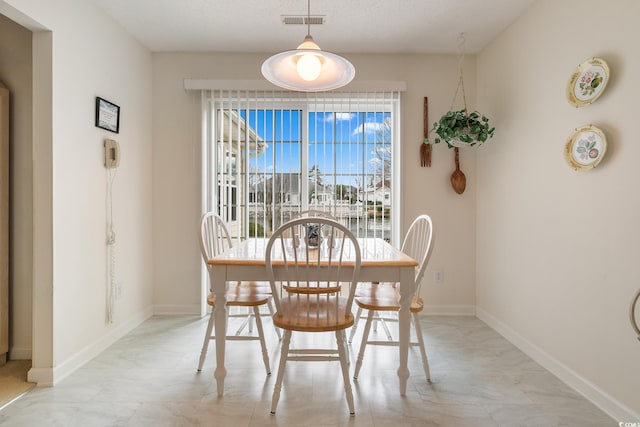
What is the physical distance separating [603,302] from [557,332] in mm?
436

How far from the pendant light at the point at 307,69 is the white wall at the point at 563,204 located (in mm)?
1304

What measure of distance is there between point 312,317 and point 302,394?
0.49 meters

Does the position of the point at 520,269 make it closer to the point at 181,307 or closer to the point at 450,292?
the point at 450,292

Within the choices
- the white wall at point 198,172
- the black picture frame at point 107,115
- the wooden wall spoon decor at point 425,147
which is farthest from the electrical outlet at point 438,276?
the black picture frame at point 107,115

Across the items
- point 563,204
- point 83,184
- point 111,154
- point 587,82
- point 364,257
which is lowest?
point 364,257

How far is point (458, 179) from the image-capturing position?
3252 millimetres

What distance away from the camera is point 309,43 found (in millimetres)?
1883

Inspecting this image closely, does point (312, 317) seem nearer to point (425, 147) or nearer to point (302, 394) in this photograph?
point (302, 394)

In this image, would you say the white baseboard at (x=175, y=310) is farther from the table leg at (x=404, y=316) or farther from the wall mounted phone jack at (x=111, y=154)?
the table leg at (x=404, y=316)

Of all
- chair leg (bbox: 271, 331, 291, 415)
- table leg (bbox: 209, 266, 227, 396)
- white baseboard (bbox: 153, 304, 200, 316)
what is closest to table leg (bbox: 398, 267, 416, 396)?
chair leg (bbox: 271, 331, 291, 415)

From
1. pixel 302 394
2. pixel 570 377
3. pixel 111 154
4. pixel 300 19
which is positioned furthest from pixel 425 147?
pixel 111 154

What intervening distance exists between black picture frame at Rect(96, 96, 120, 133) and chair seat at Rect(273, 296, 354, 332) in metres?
1.80

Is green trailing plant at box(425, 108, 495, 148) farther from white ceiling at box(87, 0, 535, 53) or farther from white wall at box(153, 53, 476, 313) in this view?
white ceiling at box(87, 0, 535, 53)

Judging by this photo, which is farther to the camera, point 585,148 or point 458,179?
point 458,179
